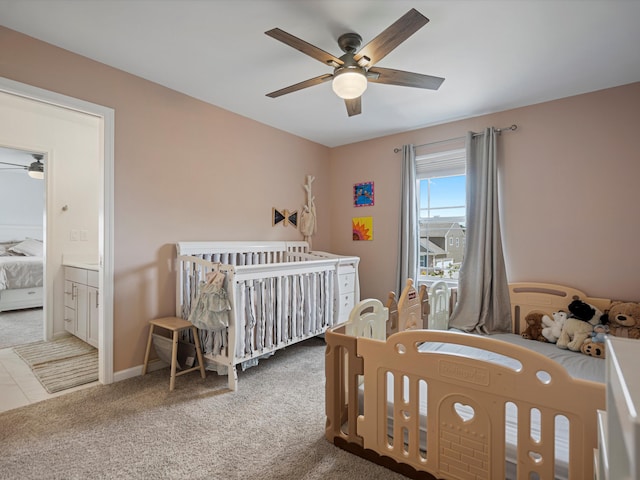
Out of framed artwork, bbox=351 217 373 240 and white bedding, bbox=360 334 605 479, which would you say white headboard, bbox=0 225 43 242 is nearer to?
framed artwork, bbox=351 217 373 240

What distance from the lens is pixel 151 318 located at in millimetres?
2539

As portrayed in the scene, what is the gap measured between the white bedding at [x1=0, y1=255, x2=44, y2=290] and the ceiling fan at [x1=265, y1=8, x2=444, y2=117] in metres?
4.79

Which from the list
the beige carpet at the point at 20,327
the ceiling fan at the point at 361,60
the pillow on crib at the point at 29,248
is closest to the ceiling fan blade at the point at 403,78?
the ceiling fan at the point at 361,60

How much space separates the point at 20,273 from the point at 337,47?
5164 millimetres

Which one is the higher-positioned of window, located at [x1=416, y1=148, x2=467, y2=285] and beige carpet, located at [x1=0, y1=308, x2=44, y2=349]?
window, located at [x1=416, y1=148, x2=467, y2=285]

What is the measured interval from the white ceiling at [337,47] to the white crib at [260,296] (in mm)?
1366

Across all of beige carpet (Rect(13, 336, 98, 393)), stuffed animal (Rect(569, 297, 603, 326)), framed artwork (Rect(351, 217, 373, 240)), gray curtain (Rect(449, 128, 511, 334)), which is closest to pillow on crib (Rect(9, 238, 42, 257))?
beige carpet (Rect(13, 336, 98, 393))

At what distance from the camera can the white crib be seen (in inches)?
88.5

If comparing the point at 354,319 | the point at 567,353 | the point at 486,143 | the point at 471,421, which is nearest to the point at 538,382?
the point at 471,421

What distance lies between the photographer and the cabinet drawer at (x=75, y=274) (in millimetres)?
3087

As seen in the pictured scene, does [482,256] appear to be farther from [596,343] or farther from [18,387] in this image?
[18,387]

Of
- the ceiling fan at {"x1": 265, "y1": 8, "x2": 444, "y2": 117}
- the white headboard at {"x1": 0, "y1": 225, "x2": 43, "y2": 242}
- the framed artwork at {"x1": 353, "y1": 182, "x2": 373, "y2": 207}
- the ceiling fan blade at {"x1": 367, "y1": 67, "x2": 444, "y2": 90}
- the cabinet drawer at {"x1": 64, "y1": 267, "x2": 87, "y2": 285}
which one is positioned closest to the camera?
the ceiling fan at {"x1": 265, "y1": 8, "x2": 444, "y2": 117}

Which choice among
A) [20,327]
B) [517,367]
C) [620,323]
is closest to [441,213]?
[620,323]

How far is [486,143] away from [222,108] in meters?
2.46
